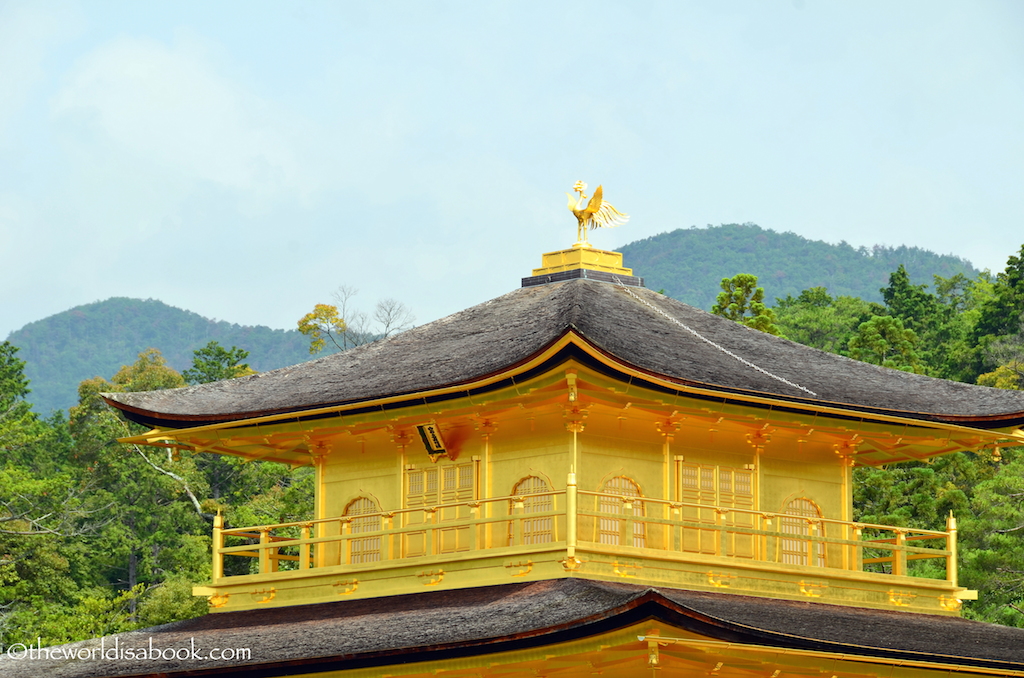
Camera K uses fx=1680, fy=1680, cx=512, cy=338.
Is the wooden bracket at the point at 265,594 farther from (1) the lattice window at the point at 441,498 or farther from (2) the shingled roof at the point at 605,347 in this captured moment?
(2) the shingled roof at the point at 605,347

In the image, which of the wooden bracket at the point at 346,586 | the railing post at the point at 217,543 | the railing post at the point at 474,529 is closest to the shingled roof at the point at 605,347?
the railing post at the point at 217,543

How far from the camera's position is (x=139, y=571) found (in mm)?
67938

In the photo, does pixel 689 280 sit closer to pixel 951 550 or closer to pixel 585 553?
pixel 951 550

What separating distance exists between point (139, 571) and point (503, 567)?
48867mm

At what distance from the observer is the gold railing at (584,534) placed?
21.9 metres

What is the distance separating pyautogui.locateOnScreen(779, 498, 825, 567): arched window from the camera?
24.3 metres

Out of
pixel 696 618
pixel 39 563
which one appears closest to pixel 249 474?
pixel 39 563

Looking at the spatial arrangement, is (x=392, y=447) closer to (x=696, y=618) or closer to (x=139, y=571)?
(x=696, y=618)

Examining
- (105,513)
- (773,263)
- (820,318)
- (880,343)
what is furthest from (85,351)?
(880,343)

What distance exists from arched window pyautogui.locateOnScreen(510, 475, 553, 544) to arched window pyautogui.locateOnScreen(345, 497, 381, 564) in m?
2.72

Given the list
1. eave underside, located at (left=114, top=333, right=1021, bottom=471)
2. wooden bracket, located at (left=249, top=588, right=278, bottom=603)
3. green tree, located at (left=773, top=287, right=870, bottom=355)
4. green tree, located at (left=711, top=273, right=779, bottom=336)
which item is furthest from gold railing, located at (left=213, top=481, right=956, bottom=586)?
green tree, located at (left=773, top=287, right=870, bottom=355)

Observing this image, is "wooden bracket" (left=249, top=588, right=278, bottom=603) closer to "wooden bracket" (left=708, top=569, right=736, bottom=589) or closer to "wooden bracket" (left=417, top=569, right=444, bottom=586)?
"wooden bracket" (left=417, top=569, right=444, bottom=586)

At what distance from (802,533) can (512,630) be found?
7139mm

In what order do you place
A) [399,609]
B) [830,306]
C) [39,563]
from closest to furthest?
[399,609]
[39,563]
[830,306]
